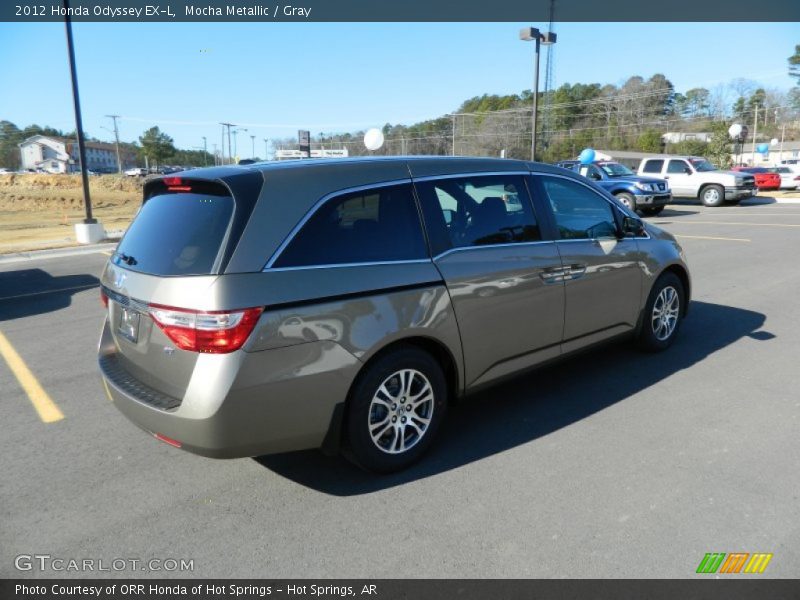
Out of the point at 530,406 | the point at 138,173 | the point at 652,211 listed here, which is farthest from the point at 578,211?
the point at 138,173

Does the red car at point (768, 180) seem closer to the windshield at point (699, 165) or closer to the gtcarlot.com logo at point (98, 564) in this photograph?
the windshield at point (699, 165)

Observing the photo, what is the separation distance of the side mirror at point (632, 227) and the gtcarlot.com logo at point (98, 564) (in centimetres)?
393

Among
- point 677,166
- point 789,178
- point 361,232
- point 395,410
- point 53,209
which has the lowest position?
point 53,209

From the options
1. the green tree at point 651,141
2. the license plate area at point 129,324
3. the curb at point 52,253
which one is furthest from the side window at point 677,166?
the green tree at point 651,141

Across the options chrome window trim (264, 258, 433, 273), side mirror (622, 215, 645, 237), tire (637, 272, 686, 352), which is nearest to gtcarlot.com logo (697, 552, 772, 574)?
chrome window trim (264, 258, 433, 273)

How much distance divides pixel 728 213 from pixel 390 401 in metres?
20.5

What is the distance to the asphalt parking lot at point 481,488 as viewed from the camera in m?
2.61

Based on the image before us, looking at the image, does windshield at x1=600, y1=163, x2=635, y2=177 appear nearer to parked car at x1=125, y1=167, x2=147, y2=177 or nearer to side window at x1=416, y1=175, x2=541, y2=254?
side window at x1=416, y1=175, x2=541, y2=254

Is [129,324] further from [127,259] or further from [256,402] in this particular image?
[256,402]

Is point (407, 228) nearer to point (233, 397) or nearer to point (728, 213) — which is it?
point (233, 397)

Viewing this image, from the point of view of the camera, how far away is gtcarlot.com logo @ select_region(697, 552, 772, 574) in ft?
8.14

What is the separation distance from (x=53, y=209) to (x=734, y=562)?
1691 inches

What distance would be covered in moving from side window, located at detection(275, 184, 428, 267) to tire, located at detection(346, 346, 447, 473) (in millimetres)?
571

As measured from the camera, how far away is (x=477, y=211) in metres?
3.73
